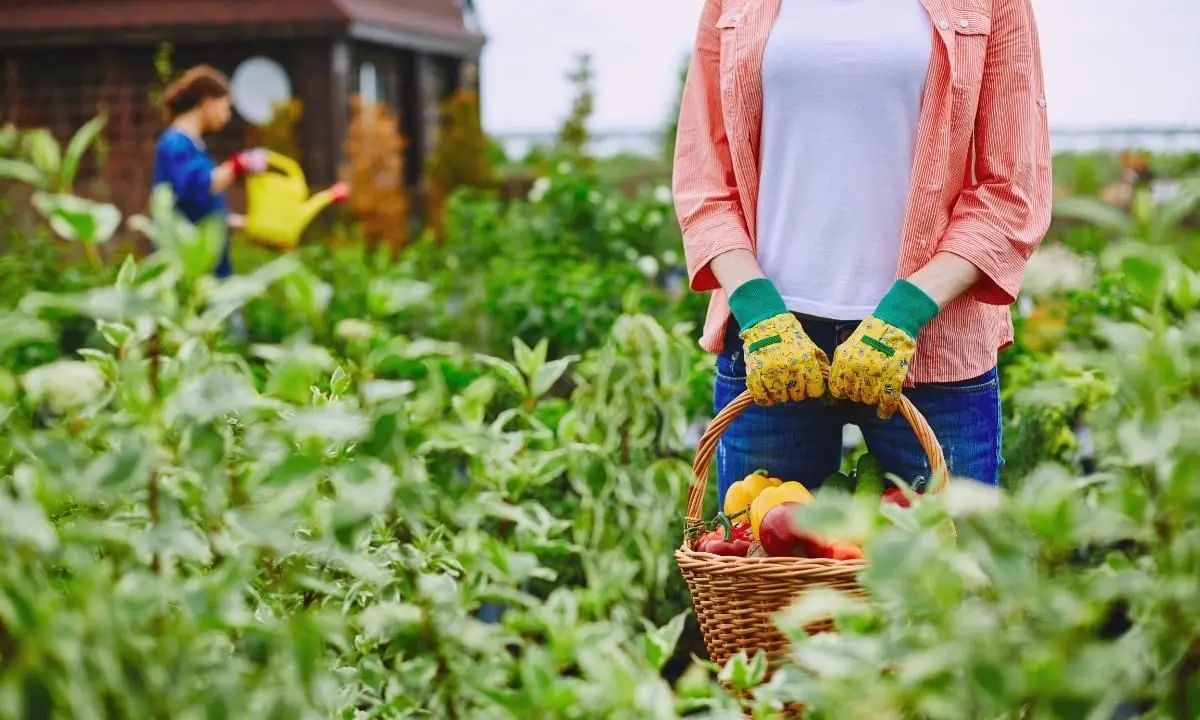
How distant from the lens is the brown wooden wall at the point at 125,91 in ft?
46.8

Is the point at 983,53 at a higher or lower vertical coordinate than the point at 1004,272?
higher

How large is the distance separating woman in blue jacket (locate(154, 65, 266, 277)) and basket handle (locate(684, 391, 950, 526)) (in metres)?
4.25

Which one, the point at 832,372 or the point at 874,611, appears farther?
the point at 832,372

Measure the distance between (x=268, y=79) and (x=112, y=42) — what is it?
5.88 feet

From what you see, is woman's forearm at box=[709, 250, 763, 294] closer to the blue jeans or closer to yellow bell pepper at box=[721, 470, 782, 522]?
the blue jeans

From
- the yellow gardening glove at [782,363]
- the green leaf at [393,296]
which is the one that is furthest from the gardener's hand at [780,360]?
the green leaf at [393,296]

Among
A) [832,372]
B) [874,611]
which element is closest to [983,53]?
[832,372]

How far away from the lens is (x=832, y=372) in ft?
6.11

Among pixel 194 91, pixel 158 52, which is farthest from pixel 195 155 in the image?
pixel 158 52

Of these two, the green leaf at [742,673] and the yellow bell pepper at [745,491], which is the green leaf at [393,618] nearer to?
the green leaf at [742,673]

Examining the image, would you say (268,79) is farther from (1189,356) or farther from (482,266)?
(1189,356)

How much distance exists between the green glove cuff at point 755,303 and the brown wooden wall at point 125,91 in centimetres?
1272

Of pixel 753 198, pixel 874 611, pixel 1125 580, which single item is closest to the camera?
pixel 1125 580

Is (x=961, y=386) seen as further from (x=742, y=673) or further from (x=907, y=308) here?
(x=742, y=673)
